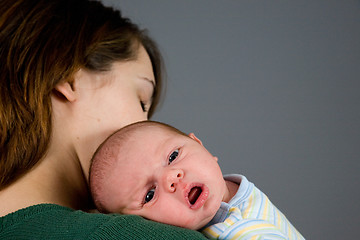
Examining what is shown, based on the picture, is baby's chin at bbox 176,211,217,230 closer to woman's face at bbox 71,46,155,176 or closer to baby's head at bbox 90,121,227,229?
baby's head at bbox 90,121,227,229

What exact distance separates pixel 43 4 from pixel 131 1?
1768mm

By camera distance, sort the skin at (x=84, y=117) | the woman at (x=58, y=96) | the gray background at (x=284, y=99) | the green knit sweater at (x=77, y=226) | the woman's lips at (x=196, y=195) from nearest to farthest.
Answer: the green knit sweater at (x=77, y=226), the woman's lips at (x=196, y=195), the woman at (x=58, y=96), the skin at (x=84, y=117), the gray background at (x=284, y=99)

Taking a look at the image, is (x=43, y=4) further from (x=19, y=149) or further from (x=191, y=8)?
(x=191, y=8)

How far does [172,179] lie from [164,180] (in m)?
0.02

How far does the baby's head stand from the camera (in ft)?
3.22

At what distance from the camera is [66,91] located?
4.33ft

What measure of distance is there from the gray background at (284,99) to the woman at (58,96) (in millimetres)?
1557

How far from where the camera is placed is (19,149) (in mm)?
1116

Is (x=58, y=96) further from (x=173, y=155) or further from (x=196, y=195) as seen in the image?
(x=196, y=195)

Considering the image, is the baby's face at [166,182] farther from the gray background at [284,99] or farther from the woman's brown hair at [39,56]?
the gray background at [284,99]

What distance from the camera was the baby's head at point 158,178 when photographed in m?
0.98

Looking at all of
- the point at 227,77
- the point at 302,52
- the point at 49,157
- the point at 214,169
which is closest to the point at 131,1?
the point at 227,77

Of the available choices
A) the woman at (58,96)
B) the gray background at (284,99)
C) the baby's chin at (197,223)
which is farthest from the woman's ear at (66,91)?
the gray background at (284,99)

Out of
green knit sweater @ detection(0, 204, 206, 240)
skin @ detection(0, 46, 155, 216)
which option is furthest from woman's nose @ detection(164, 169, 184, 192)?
skin @ detection(0, 46, 155, 216)
